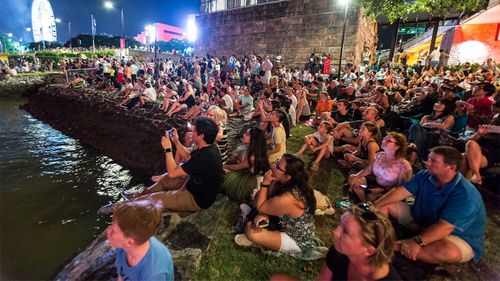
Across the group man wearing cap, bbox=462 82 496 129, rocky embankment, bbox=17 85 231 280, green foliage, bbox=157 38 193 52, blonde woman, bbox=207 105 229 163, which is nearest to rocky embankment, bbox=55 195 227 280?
rocky embankment, bbox=17 85 231 280

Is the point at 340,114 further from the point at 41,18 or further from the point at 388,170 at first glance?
the point at 41,18

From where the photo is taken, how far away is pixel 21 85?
72.3ft

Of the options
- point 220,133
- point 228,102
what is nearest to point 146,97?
A: point 228,102

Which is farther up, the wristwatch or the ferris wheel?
the ferris wheel

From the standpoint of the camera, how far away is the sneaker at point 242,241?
3219 mm

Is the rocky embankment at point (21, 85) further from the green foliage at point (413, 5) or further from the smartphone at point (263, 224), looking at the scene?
the smartphone at point (263, 224)

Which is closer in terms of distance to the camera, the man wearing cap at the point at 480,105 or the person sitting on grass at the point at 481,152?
A: the person sitting on grass at the point at 481,152

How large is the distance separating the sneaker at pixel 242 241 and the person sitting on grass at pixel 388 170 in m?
1.90

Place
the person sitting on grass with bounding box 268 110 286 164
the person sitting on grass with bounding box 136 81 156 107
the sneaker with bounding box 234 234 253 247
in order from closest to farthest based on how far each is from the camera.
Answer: the sneaker with bounding box 234 234 253 247, the person sitting on grass with bounding box 268 110 286 164, the person sitting on grass with bounding box 136 81 156 107

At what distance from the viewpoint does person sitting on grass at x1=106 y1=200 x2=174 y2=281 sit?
5.97 ft

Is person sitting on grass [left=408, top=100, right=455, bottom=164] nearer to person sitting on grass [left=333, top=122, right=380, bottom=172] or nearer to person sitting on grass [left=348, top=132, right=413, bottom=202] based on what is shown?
person sitting on grass [left=333, top=122, right=380, bottom=172]

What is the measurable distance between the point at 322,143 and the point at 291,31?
17.4 meters

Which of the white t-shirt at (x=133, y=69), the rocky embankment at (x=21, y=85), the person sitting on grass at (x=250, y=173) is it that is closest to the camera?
the person sitting on grass at (x=250, y=173)

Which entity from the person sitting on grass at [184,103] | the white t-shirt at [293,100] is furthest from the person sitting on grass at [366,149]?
the person sitting on grass at [184,103]
